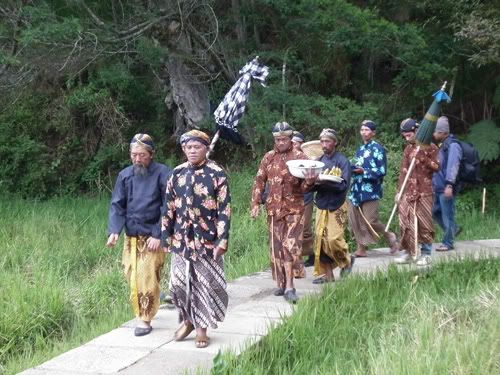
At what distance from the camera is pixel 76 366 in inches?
230

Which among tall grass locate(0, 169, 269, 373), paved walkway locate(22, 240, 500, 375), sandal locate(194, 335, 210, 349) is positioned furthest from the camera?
tall grass locate(0, 169, 269, 373)

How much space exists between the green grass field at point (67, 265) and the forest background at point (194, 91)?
0.16 ft

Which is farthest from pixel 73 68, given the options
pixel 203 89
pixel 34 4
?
pixel 203 89

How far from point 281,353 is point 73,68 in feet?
34.8

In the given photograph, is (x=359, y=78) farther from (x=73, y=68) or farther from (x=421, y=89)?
(x=73, y=68)

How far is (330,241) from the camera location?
832 cm

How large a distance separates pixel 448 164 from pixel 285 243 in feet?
11.2

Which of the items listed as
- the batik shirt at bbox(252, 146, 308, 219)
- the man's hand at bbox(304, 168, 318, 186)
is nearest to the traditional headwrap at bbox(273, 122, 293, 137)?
the batik shirt at bbox(252, 146, 308, 219)

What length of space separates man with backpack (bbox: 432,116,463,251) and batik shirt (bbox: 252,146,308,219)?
2.66 m

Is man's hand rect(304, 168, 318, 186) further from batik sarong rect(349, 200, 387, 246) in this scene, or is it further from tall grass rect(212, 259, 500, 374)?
batik sarong rect(349, 200, 387, 246)

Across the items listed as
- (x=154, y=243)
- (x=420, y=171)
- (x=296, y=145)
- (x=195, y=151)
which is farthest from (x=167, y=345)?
(x=420, y=171)

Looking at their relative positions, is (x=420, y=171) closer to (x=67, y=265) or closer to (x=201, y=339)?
(x=201, y=339)

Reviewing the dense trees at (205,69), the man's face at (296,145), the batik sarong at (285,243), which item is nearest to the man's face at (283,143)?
the man's face at (296,145)

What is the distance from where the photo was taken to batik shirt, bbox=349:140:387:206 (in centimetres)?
984
